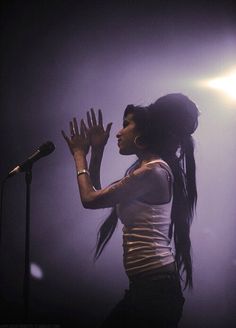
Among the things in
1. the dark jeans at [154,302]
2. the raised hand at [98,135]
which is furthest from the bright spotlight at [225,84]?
the dark jeans at [154,302]

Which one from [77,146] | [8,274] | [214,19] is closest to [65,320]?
[8,274]

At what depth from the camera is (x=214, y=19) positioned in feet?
9.76

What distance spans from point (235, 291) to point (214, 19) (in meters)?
1.98

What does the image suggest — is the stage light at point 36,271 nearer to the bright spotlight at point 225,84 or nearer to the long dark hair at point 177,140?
the long dark hair at point 177,140

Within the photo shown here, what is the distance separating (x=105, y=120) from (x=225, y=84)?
35.3 inches

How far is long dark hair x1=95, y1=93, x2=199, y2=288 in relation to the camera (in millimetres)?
1812

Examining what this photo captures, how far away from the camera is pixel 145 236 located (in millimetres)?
1563

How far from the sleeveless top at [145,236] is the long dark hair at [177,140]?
11.2 inches

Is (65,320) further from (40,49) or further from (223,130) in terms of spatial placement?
(40,49)

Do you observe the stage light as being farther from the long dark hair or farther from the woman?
A: the long dark hair

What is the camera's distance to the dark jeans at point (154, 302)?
57.6 inches

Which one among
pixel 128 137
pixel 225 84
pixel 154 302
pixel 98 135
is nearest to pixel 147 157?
pixel 128 137

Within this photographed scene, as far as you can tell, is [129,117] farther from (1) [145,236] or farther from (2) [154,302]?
(2) [154,302]

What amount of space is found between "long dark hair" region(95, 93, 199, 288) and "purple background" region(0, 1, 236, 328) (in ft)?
2.69
